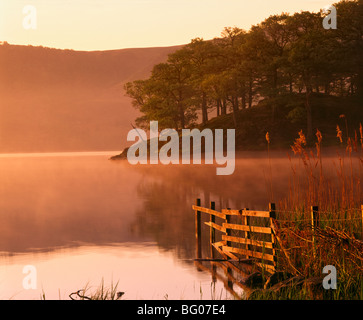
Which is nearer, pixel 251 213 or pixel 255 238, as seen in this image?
pixel 251 213

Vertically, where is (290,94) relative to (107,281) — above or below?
above

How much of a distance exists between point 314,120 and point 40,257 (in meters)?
54.8

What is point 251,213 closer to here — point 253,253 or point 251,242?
point 253,253

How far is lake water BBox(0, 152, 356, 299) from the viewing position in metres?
17.0

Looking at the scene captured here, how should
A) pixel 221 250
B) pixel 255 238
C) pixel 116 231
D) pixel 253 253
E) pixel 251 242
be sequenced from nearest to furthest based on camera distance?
pixel 251 242 → pixel 253 253 → pixel 255 238 → pixel 221 250 → pixel 116 231

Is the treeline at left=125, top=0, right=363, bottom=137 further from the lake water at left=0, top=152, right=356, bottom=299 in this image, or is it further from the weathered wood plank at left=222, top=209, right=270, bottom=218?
the weathered wood plank at left=222, top=209, right=270, bottom=218

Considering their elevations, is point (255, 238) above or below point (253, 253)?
above

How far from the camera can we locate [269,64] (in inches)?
2822

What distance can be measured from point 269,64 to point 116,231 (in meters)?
46.0

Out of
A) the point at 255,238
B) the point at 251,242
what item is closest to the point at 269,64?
the point at 255,238

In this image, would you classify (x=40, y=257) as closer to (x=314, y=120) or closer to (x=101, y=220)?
(x=101, y=220)
